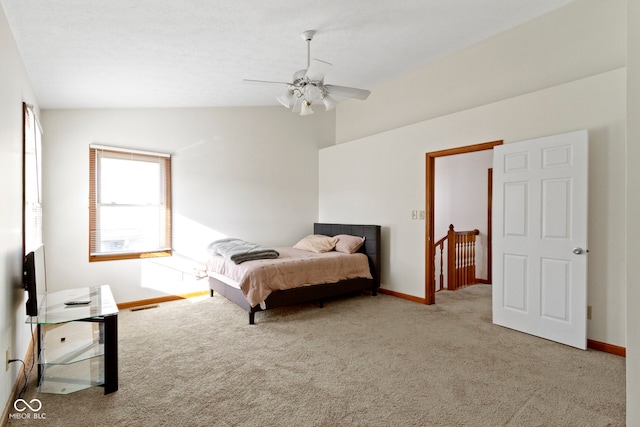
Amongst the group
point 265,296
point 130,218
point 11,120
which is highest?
point 11,120

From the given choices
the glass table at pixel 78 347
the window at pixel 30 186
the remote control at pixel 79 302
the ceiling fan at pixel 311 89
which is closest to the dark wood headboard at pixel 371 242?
the ceiling fan at pixel 311 89

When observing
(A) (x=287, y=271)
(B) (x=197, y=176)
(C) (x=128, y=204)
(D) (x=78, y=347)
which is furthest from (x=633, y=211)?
(C) (x=128, y=204)

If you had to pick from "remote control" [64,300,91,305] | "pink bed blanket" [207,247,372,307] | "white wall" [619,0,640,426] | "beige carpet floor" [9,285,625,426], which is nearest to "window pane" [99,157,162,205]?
"pink bed blanket" [207,247,372,307]

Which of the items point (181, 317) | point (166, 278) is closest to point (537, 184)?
point (181, 317)

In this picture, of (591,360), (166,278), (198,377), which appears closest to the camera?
(198,377)

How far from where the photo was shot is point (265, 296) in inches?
145

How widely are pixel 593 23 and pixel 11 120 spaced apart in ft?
16.5

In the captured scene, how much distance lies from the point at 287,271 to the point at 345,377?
1.66 m

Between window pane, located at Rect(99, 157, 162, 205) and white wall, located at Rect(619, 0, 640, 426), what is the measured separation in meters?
4.86

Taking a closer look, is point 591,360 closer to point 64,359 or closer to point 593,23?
point 593,23

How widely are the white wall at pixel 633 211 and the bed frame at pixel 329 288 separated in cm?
304

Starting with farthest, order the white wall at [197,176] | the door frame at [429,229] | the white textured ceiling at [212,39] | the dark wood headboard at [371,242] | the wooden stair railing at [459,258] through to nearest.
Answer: the wooden stair railing at [459,258], the dark wood headboard at [371,242], the door frame at [429,229], the white wall at [197,176], the white textured ceiling at [212,39]

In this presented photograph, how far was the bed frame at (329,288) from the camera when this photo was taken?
380 centimetres

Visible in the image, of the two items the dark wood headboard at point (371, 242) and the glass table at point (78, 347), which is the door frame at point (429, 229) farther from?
the glass table at point (78, 347)
